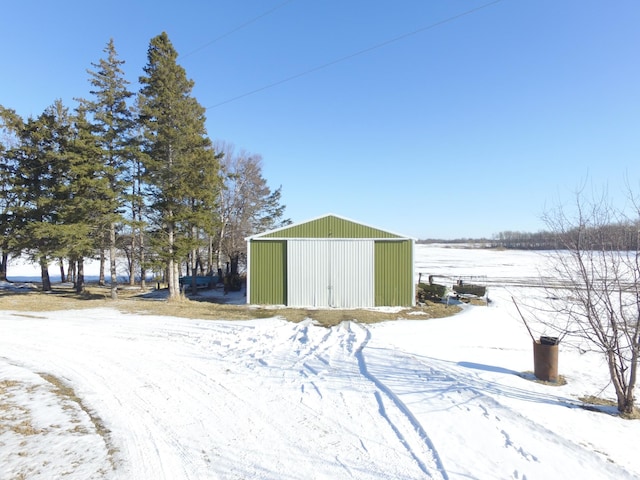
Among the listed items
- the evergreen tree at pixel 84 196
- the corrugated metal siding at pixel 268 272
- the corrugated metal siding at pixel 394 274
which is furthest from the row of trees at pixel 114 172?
the corrugated metal siding at pixel 394 274

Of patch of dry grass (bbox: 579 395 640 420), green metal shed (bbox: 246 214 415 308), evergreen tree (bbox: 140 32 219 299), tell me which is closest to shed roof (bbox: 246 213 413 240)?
green metal shed (bbox: 246 214 415 308)

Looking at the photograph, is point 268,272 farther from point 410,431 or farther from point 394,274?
point 410,431

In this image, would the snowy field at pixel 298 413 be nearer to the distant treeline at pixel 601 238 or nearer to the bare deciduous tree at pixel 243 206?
the distant treeline at pixel 601 238

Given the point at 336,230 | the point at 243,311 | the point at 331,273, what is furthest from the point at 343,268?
the point at 243,311

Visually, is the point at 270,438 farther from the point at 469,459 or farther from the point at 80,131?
the point at 80,131

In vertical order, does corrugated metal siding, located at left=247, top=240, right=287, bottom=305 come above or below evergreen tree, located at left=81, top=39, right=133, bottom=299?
below

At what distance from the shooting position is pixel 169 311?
12875 mm

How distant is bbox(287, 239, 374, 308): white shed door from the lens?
14.8 metres

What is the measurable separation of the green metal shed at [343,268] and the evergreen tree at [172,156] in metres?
3.83

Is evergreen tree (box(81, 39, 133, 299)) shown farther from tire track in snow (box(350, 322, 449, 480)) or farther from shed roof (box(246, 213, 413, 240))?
tire track in snow (box(350, 322, 449, 480))

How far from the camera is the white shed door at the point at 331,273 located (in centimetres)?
1475

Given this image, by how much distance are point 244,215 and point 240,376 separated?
2403 centimetres

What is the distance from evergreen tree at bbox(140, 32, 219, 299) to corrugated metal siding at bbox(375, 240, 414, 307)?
27.0 ft

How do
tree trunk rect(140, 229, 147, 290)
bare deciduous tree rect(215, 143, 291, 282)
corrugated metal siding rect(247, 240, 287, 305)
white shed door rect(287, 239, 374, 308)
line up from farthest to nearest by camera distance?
1. bare deciduous tree rect(215, 143, 291, 282)
2. tree trunk rect(140, 229, 147, 290)
3. corrugated metal siding rect(247, 240, 287, 305)
4. white shed door rect(287, 239, 374, 308)
